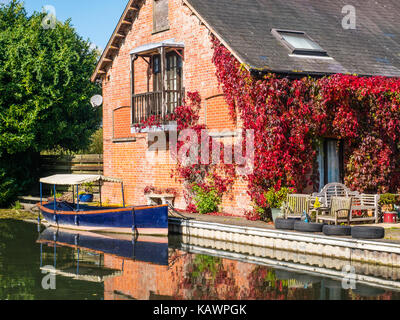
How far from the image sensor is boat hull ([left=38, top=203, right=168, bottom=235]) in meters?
18.2

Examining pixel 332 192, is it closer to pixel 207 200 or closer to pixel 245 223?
pixel 245 223

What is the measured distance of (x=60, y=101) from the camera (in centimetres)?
2769

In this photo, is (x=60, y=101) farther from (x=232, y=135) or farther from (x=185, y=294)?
(x=185, y=294)

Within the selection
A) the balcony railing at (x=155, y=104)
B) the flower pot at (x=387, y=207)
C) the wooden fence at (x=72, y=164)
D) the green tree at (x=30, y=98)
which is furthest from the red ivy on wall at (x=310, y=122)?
the green tree at (x=30, y=98)

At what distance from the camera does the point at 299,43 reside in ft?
66.8

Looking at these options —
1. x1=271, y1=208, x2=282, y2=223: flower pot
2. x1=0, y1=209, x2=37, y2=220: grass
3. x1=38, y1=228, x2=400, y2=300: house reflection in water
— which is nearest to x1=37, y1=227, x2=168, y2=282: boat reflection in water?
x1=38, y1=228, x2=400, y2=300: house reflection in water

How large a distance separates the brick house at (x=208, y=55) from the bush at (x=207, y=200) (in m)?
0.38

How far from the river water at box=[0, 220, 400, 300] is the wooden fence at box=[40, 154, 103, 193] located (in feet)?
32.0

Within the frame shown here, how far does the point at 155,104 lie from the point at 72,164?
8268 millimetres

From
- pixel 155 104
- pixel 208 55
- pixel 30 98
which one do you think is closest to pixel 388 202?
pixel 208 55

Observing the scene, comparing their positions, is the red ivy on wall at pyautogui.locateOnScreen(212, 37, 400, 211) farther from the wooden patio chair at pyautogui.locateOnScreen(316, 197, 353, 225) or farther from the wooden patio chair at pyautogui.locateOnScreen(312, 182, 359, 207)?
the wooden patio chair at pyautogui.locateOnScreen(316, 197, 353, 225)

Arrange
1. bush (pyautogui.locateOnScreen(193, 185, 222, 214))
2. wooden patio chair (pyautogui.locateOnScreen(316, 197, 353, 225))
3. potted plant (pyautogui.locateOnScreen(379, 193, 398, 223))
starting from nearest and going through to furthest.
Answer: wooden patio chair (pyautogui.locateOnScreen(316, 197, 353, 225)) → potted plant (pyautogui.locateOnScreen(379, 193, 398, 223)) → bush (pyautogui.locateOnScreen(193, 185, 222, 214))

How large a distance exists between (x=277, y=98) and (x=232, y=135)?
7.32 feet
